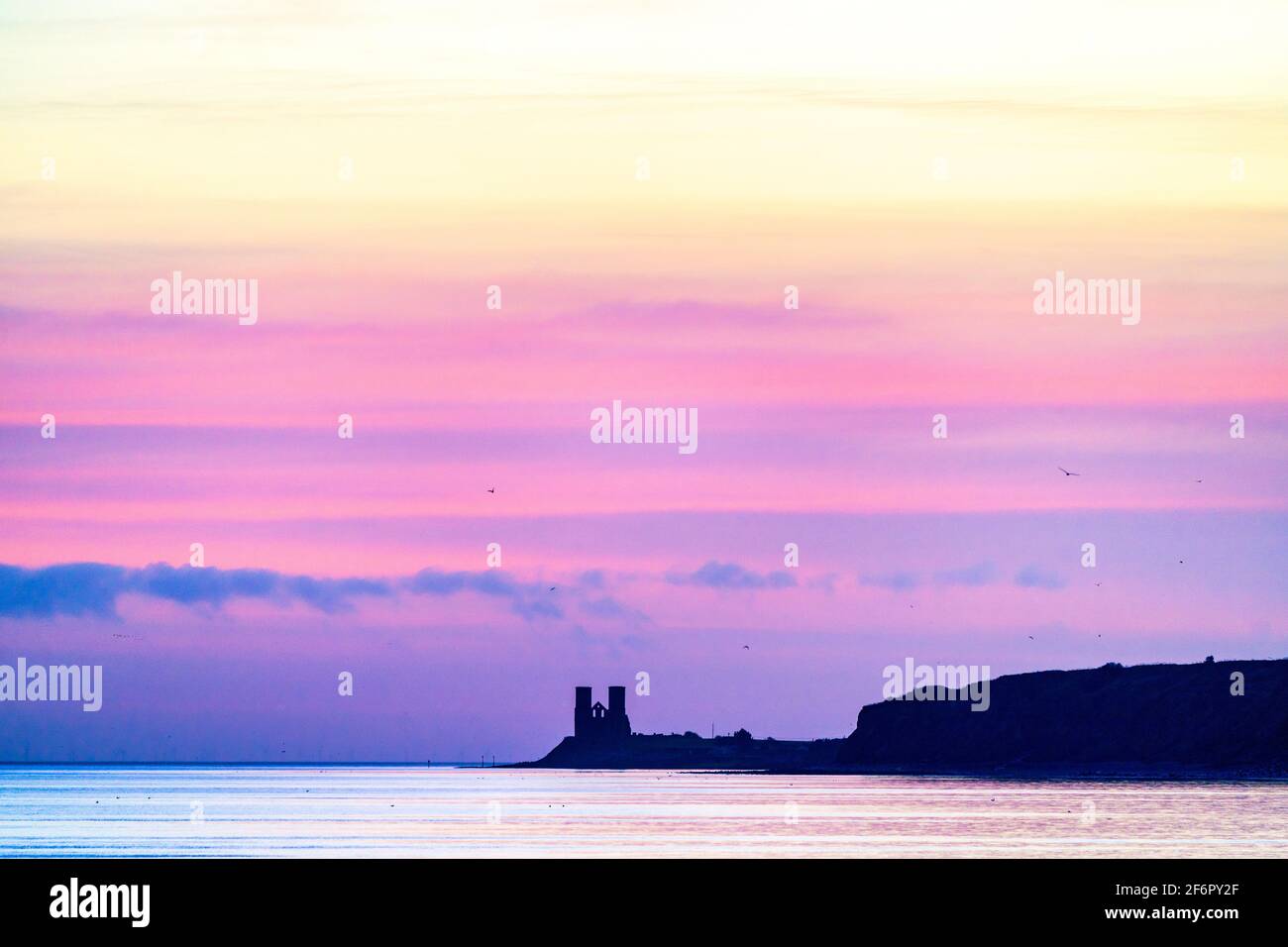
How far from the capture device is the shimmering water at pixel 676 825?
8700cm

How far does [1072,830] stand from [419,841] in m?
36.3

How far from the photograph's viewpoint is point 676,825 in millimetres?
108750

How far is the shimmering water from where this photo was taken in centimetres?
8700
